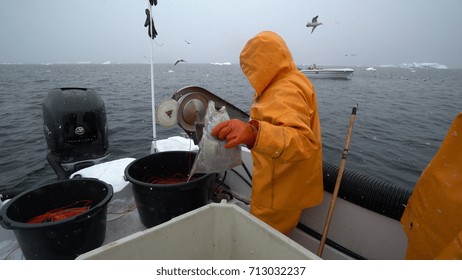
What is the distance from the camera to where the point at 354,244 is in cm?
231

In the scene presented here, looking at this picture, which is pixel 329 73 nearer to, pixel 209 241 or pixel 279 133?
pixel 279 133

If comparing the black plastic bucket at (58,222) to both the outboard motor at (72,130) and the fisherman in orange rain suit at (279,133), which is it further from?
the fisherman in orange rain suit at (279,133)

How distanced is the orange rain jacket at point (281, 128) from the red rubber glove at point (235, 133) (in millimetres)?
69

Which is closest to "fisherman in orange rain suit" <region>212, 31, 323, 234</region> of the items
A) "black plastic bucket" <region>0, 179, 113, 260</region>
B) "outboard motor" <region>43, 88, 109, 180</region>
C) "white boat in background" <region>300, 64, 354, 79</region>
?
"black plastic bucket" <region>0, 179, 113, 260</region>

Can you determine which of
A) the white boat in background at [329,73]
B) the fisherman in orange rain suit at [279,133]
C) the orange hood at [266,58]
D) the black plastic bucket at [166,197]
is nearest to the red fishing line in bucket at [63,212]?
the black plastic bucket at [166,197]

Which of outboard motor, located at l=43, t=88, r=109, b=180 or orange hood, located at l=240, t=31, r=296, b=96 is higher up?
orange hood, located at l=240, t=31, r=296, b=96

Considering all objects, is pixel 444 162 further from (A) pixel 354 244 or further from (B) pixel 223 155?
(A) pixel 354 244

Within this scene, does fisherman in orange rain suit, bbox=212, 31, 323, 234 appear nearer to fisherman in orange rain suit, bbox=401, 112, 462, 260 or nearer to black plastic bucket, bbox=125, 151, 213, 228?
black plastic bucket, bbox=125, 151, 213, 228

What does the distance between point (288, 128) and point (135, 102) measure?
18014 mm

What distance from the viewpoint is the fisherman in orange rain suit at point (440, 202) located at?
1234 mm

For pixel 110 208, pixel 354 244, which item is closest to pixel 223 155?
pixel 354 244

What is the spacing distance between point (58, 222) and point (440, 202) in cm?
233

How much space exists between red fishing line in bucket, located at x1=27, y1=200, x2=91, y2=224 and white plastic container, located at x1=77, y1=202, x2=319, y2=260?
1.33m

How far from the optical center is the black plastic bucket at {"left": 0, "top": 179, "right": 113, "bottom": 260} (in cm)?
175
